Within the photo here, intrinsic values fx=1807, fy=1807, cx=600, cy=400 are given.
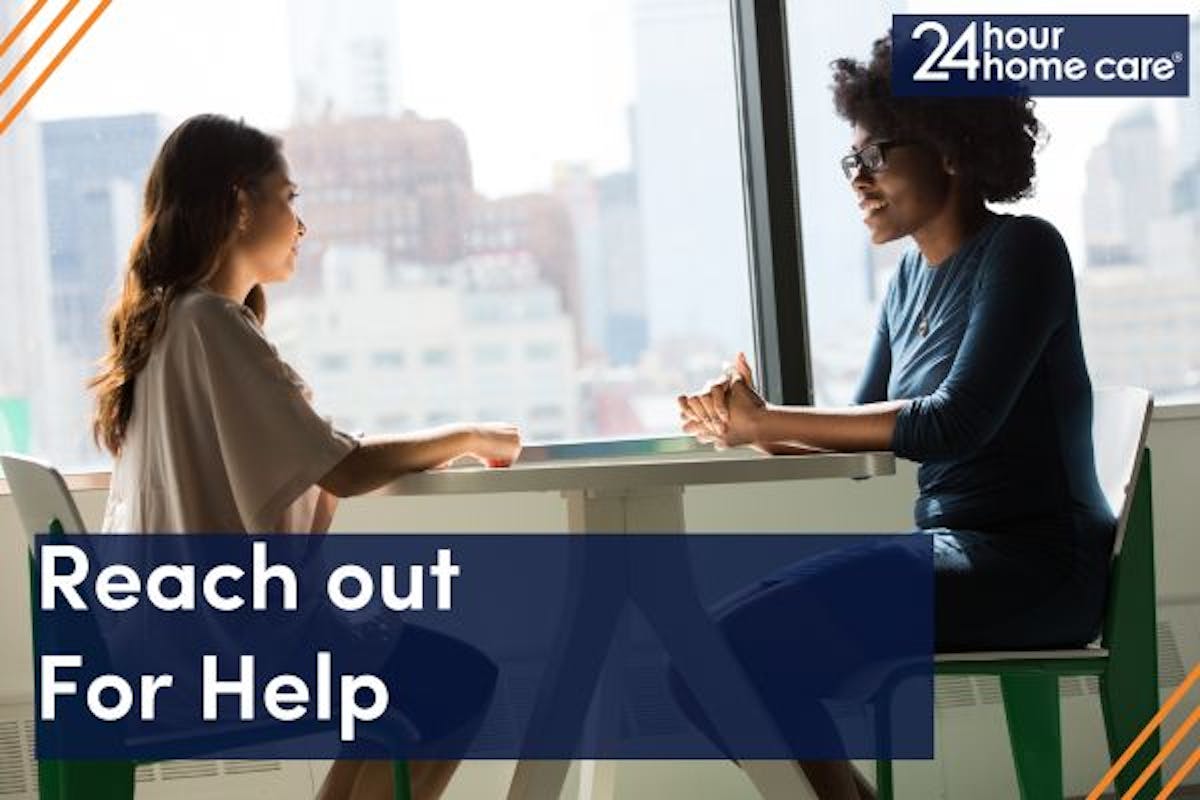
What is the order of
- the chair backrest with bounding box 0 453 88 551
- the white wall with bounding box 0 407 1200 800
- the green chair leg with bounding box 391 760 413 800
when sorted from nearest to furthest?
the chair backrest with bounding box 0 453 88 551, the green chair leg with bounding box 391 760 413 800, the white wall with bounding box 0 407 1200 800

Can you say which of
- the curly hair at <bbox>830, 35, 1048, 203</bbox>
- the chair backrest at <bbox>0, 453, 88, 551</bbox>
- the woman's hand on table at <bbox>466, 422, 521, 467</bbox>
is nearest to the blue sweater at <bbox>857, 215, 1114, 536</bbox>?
the curly hair at <bbox>830, 35, 1048, 203</bbox>

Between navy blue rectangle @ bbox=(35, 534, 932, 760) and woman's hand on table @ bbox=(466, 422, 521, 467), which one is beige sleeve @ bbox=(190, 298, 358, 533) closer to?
navy blue rectangle @ bbox=(35, 534, 932, 760)

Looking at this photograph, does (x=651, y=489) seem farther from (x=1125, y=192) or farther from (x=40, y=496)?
(x=1125, y=192)

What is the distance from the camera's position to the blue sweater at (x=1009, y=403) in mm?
2438

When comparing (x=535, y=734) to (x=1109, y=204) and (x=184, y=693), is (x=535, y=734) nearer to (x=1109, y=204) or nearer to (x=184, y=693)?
(x=184, y=693)

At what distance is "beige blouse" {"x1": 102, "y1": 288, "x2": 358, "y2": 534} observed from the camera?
221 centimetres

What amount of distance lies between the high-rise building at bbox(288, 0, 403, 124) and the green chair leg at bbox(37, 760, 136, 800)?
1778 millimetres

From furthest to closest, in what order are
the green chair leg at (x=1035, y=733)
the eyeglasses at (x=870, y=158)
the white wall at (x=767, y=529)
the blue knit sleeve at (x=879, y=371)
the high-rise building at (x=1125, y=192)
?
1. the high-rise building at (x=1125, y=192)
2. the white wall at (x=767, y=529)
3. the blue knit sleeve at (x=879, y=371)
4. the eyeglasses at (x=870, y=158)
5. the green chair leg at (x=1035, y=733)

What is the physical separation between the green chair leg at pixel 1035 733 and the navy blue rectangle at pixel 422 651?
215 mm

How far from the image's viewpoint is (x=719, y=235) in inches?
147

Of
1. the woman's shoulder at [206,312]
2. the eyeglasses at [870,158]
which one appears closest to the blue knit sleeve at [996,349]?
the eyeglasses at [870,158]

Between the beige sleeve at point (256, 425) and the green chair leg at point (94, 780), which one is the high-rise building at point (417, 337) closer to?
the beige sleeve at point (256, 425)

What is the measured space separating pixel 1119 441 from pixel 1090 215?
147 centimetres

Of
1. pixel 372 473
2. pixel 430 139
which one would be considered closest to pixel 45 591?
pixel 372 473
